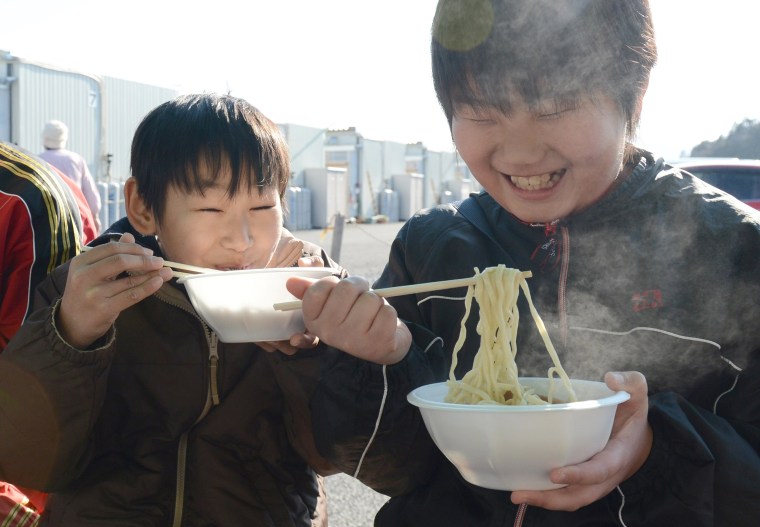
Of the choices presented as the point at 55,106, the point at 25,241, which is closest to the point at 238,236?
the point at 25,241

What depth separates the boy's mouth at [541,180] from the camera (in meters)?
1.80

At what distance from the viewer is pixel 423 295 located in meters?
2.05

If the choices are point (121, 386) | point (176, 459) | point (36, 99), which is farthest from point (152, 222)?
point (36, 99)

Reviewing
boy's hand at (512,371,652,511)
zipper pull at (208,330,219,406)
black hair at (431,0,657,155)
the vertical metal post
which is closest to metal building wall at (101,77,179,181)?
the vertical metal post

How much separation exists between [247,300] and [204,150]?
1.96ft

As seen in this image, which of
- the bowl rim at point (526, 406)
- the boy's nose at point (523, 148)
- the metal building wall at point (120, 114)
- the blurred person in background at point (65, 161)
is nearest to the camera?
the bowl rim at point (526, 406)

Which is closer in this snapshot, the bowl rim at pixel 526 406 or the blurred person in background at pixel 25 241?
the bowl rim at pixel 526 406

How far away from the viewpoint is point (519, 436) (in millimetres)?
1347

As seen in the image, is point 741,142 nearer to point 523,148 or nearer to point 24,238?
point 523,148

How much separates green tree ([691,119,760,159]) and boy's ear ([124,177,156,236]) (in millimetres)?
8254

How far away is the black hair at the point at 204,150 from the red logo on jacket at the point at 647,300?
0.97 m

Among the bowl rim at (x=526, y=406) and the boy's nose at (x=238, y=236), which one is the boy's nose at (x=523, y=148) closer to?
the bowl rim at (x=526, y=406)

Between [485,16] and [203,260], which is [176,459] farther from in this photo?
[485,16]

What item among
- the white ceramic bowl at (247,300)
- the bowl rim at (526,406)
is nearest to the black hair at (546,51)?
the white ceramic bowl at (247,300)
